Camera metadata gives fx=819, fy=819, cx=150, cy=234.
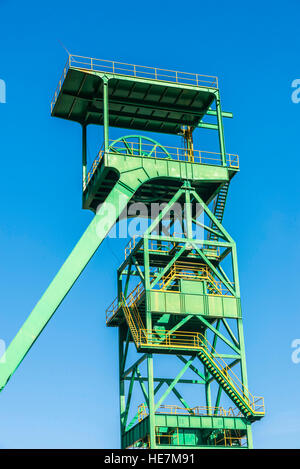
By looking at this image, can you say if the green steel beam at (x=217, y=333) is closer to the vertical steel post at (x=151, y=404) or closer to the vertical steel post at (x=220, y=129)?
the vertical steel post at (x=151, y=404)

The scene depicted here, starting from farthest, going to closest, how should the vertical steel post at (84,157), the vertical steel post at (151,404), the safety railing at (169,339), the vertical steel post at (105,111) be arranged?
the vertical steel post at (84,157) < the vertical steel post at (105,111) < the safety railing at (169,339) < the vertical steel post at (151,404)

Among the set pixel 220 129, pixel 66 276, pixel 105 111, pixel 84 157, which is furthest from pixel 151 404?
pixel 220 129

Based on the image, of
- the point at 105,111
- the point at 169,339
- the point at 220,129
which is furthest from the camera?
the point at 220,129

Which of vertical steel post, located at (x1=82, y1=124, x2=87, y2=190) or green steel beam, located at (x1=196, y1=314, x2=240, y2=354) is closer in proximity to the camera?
green steel beam, located at (x1=196, y1=314, x2=240, y2=354)

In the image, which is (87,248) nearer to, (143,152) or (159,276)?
(159,276)

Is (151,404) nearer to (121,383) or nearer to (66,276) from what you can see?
(121,383)

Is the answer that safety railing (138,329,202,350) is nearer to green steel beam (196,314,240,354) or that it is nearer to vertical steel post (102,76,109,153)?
green steel beam (196,314,240,354)

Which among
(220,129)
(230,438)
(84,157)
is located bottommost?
(230,438)

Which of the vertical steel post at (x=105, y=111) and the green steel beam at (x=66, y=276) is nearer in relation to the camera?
the green steel beam at (x=66, y=276)

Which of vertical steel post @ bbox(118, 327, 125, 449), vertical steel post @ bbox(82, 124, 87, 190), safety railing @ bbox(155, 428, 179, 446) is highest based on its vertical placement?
vertical steel post @ bbox(82, 124, 87, 190)

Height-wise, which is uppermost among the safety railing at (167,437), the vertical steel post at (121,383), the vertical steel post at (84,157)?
the vertical steel post at (84,157)
